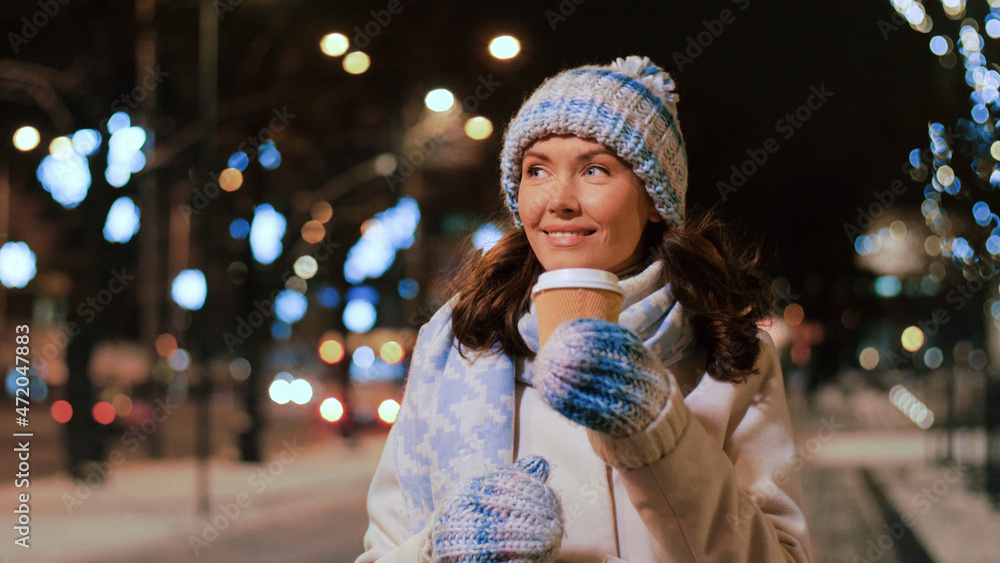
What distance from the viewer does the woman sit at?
185cm

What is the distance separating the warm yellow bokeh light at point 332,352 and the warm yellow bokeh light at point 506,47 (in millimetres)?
9138

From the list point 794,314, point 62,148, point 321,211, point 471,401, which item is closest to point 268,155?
point 321,211

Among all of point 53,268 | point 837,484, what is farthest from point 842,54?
point 53,268

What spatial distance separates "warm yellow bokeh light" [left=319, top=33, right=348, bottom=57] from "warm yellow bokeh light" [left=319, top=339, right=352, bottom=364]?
600cm

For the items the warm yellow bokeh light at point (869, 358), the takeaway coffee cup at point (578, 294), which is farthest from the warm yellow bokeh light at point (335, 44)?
the warm yellow bokeh light at point (869, 358)

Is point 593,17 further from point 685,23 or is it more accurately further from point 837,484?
point 837,484

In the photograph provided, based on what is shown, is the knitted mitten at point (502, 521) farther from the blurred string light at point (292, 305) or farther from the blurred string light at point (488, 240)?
the blurred string light at point (292, 305)

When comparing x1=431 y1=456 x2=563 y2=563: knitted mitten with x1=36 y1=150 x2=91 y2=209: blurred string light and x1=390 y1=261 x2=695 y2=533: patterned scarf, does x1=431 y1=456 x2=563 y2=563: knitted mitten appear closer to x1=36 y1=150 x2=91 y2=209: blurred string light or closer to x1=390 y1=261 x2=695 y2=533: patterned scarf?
x1=390 y1=261 x2=695 y2=533: patterned scarf

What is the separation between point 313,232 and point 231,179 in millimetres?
→ 2029

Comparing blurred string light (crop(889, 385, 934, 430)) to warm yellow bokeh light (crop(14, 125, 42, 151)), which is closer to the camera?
warm yellow bokeh light (crop(14, 125, 42, 151))

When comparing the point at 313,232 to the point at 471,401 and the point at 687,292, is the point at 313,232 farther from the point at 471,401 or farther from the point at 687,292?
the point at 687,292

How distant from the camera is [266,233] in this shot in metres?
14.5

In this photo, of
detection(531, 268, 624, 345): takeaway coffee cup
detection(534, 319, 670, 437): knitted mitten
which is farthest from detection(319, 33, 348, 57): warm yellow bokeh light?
detection(534, 319, 670, 437): knitted mitten

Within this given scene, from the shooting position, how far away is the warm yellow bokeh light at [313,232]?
15.1 metres
